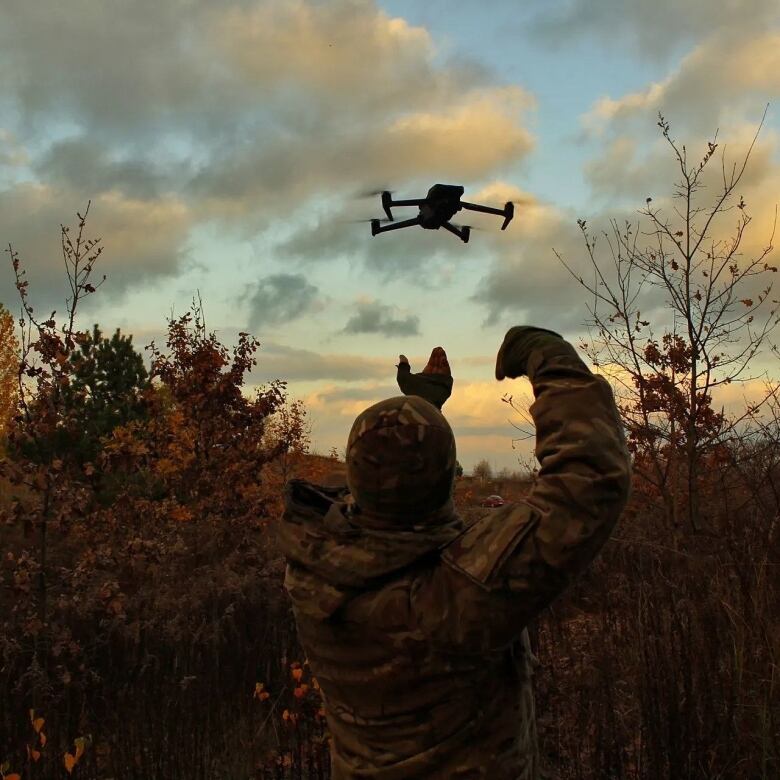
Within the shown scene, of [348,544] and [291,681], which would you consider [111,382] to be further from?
[348,544]

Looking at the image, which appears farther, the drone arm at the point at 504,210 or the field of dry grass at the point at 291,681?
the field of dry grass at the point at 291,681

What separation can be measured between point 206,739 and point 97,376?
12428 millimetres

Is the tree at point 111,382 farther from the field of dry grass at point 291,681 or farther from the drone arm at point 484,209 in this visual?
the drone arm at point 484,209

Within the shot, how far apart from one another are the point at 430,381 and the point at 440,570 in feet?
1.43

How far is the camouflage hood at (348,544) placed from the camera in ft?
4.74

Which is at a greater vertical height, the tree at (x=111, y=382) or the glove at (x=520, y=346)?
the tree at (x=111, y=382)

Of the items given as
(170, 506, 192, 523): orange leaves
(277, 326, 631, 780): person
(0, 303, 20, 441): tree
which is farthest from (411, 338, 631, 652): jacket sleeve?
(0, 303, 20, 441): tree

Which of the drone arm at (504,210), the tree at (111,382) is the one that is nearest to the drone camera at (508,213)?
the drone arm at (504,210)

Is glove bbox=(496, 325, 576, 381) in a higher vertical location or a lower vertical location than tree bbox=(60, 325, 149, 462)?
lower

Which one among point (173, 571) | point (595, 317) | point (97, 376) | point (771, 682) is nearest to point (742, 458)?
point (595, 317)

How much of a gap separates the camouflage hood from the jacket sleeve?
9 centimetres

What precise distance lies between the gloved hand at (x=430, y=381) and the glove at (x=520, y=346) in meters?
0.23

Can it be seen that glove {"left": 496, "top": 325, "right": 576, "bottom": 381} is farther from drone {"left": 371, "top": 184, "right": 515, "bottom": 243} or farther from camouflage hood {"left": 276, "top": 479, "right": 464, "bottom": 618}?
drone {"left": 371, "top": 184, "right": 515, "bottom": 243}

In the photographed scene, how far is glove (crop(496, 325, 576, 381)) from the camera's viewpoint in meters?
1.38
